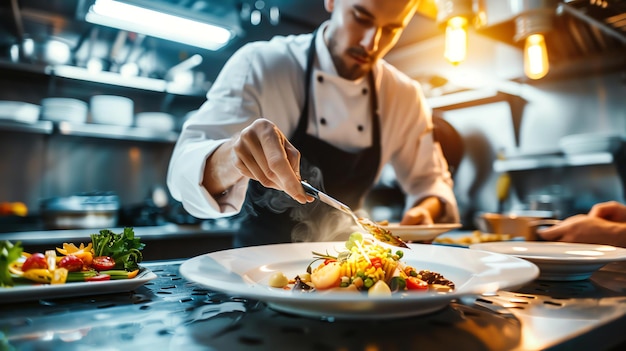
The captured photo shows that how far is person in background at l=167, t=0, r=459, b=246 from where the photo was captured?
5.75 feet

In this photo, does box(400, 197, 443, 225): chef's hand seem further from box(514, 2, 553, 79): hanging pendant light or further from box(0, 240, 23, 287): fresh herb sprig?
box(0, 240, 23, 287): fresh herb sprig

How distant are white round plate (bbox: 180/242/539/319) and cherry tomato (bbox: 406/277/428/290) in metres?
0.05

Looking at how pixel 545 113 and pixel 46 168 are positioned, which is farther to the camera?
pixel 46 168

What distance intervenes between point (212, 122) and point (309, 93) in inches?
21.7

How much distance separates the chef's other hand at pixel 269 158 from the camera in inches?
34.3

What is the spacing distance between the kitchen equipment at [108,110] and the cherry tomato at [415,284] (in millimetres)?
3359

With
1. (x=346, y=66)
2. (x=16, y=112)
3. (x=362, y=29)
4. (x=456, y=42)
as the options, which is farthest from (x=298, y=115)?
(x=16, y=112)

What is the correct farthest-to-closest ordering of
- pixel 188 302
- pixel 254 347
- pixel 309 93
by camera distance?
→ pixel 309 93 < pixel 188 302 < pixel 254 347

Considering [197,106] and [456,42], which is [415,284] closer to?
[456,42]

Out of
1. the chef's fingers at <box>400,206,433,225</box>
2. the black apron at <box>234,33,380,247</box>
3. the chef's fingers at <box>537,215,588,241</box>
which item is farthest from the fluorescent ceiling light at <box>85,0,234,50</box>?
the chef's fingers at <box>537,215,588,241</box>

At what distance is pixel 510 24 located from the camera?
2.29 metres

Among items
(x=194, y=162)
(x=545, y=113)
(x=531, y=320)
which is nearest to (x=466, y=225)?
(x=545, y=113)

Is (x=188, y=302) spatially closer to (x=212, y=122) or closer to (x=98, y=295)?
(x=98, y=295)

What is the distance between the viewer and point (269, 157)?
34.5 inches
